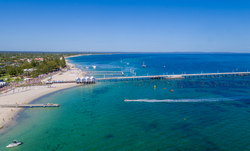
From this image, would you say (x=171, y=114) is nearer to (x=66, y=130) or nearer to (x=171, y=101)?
(x=171, y=101)

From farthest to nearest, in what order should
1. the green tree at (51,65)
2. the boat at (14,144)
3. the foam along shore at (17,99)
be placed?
1. the green tree at (51,65)
2. the foam along shore at (17,99)
3. the boat at (14,144)

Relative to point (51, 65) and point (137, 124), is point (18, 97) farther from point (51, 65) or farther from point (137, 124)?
point (51, 65)

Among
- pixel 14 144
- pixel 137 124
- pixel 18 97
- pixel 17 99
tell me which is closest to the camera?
pixel 14 144

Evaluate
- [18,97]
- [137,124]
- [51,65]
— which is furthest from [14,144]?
[51,65]

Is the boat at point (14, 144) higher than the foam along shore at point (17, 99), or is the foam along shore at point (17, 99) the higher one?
the foam along shore at point (17, 99)

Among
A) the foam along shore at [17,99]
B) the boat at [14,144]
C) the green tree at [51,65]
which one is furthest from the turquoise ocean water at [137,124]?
the green tree at [51,65]

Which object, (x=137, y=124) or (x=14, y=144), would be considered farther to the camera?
(x=137, y=124)

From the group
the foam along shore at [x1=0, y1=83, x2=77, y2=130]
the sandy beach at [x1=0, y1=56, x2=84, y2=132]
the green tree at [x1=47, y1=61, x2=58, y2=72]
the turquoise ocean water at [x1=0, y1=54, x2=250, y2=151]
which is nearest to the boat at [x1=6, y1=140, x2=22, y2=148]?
the turquoise ocean water at [x1=0, y1=54, x2=250, y2=151]

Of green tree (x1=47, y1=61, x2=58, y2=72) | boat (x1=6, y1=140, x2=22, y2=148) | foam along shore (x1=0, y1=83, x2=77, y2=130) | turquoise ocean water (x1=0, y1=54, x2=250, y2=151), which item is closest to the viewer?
boat (x1=6, y1=140, x2=22, y2=148)

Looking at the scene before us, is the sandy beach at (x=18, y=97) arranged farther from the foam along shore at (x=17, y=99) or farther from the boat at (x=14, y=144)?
the boat at (x=14, y=144)

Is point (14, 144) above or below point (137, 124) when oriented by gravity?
below

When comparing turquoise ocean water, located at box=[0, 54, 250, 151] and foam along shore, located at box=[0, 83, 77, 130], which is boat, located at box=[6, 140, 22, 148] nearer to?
turquoise ocean water, located at box=[0, 54, 250, 151]
